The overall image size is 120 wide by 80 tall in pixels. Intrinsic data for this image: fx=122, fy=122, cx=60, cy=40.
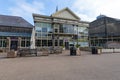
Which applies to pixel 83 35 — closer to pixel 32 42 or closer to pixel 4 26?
pixel 32 42

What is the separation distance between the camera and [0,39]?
81.7 ft

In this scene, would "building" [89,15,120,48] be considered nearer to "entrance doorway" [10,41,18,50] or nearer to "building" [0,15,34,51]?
"building" [0,15,34,51]

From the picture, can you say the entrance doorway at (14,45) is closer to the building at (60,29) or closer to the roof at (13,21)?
the roof at (13,21)

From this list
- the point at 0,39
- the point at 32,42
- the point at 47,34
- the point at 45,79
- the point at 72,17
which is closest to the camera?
the point at 45,79

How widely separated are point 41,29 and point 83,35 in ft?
40.9

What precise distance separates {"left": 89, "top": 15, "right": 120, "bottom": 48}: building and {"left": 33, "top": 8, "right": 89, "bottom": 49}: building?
12.0 feet

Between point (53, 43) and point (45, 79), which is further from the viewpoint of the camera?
point (53, 43)

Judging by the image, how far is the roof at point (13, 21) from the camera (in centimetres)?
2665

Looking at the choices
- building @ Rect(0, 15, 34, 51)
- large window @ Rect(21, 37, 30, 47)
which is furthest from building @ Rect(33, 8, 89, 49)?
building @ Rect(0, 15, 34, 51)

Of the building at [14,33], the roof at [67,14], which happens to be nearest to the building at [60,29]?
the roof at [67,14]

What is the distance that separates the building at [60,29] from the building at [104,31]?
3644mm

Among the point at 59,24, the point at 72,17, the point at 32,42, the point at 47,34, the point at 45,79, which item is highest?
the point at 72,17

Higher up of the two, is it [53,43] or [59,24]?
[59,24]

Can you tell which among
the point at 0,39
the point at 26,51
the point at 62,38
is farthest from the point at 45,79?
the point at 62,38
